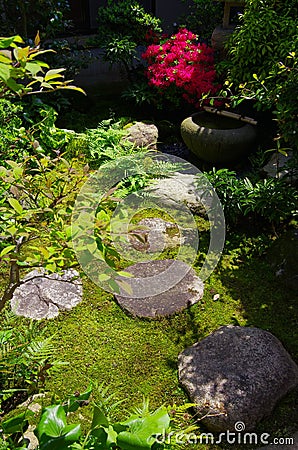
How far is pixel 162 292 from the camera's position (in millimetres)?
4301

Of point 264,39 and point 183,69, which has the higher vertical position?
point 264,39

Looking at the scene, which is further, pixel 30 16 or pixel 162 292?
pixel 30 16

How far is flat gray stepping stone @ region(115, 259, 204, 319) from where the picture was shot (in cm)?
416

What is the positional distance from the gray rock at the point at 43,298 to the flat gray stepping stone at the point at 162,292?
1.40 ft

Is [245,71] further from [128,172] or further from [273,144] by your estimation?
[128,172]

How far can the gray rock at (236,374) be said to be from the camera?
10.6 ft

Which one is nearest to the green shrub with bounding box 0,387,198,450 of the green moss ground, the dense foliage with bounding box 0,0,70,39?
the green moss ground

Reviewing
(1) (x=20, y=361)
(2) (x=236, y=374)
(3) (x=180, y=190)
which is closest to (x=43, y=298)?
(1) (x=20, y=361)

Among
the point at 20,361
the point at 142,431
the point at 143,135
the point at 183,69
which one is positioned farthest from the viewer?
the point at 183,69

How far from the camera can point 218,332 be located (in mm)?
3799

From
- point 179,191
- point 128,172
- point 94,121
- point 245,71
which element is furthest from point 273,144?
point 94,121

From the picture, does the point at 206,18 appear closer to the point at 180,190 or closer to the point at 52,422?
the point at 180,190

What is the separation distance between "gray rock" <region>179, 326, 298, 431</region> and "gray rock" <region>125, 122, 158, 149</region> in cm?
344

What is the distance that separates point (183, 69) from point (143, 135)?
4.10ft
